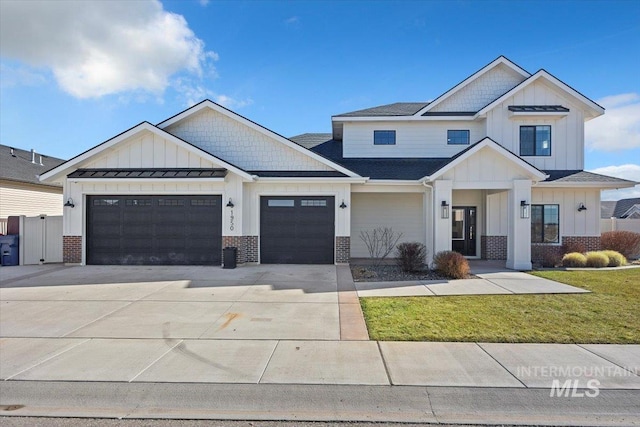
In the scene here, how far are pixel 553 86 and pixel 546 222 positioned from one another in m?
6.20

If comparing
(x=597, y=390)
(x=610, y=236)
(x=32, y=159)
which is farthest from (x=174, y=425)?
(x=32, y=159)

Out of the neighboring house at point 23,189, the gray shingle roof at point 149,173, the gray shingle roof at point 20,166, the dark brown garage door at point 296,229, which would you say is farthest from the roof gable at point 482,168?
the gray shingle roof at point 20,166

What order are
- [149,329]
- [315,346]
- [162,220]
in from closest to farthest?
[315,346] → [149,329] → [162,220]

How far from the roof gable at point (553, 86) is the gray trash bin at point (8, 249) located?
67.1ft

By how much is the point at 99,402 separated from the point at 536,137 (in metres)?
18.4

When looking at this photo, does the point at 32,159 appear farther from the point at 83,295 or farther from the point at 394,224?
the point at 394,224

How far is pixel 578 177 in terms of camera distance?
15148 millimetres

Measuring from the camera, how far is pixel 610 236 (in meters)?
16.5

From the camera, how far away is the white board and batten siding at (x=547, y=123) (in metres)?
16.2

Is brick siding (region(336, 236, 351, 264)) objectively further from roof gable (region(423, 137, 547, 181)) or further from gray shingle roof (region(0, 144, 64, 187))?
gray shingle roof (region(0, 144, 64, 187))

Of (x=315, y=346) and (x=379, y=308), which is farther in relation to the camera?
(x=379, y=308)

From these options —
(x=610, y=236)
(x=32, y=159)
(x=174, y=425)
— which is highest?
(x=32, y=159)

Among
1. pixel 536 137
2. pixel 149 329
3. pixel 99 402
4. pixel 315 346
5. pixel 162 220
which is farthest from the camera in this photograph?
pixel 536 137

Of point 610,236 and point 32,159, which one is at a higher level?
A: point 32,159
